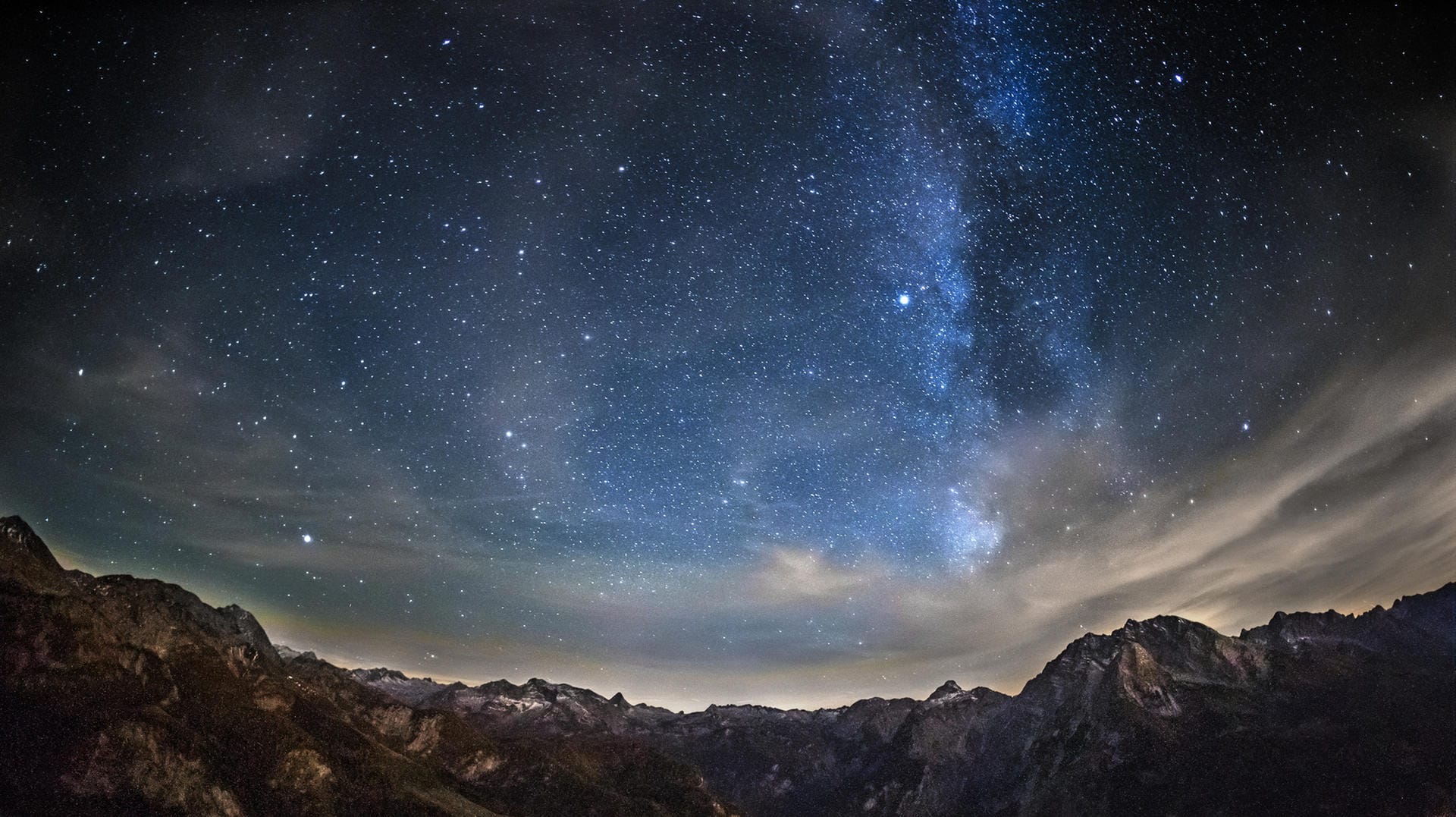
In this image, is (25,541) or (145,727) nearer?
(145,727)

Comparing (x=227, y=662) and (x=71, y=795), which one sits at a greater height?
(x=227, y=662)

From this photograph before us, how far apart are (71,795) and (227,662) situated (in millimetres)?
80782

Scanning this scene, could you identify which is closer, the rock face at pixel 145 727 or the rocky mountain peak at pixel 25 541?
the rock face at pixel 145 727

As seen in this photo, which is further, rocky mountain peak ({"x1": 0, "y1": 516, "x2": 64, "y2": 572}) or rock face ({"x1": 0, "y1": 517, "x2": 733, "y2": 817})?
rocky mountain peak ({"x1": 0, "y1": 516, "x2": 64, "y2": 572})

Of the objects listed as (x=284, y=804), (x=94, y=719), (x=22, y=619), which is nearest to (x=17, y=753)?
(x=94, y=719)

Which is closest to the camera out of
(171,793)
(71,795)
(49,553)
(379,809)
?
(71,795)

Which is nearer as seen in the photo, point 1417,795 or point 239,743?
point 239,743

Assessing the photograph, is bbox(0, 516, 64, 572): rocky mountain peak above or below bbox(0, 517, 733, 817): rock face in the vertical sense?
above

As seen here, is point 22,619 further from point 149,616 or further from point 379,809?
point 379,809

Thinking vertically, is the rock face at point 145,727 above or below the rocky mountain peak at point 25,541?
below

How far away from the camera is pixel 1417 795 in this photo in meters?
199

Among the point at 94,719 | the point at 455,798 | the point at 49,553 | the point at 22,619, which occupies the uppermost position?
the point at 49,553

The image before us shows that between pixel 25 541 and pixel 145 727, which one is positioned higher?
pixel 25 541

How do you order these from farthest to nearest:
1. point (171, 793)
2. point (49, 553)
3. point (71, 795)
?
point (49, 553), point (171, 793), point (71, 795)
